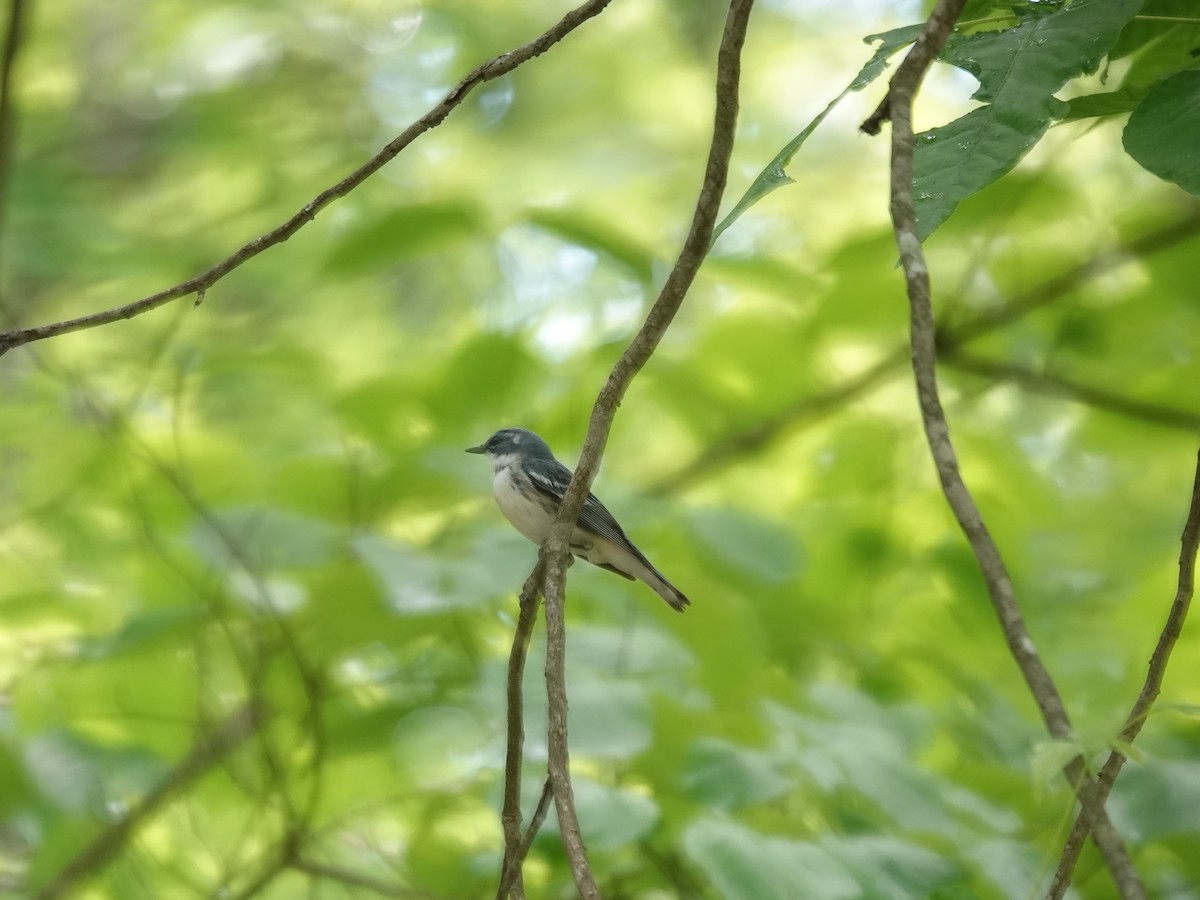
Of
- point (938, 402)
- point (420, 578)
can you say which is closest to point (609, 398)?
point (938, 402)

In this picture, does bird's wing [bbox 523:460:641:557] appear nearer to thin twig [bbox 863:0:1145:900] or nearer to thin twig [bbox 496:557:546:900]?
thin twig [bbox 496:557:546:900]

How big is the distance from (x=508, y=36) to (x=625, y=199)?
1.04 meters

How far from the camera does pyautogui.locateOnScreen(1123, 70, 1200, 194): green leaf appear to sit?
1.35m

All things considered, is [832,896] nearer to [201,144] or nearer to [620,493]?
[620,493]

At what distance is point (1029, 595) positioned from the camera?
422 cm

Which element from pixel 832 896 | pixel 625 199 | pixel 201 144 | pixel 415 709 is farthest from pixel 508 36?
pixel 832 896

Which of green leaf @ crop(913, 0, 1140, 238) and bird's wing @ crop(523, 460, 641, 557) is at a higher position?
bird's wing @ crop(523, 460, 641, 557)

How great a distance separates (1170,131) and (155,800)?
3.25 meters

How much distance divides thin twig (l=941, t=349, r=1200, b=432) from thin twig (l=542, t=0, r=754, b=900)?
2.21m

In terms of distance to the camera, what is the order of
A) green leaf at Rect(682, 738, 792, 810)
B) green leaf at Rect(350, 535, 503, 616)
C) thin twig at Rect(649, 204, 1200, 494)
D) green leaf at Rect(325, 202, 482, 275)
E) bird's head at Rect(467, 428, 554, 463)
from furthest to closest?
1. bird's head at Rect(467, 428, 554, 463)
2. thin twig at Rect(649, 204, 1200, 494)
3. green leaf at Rect(325, 202, 482, 275)
4. green leaf at Rect(350, 535, 503, 616)
5. green leaf at Rect(682, 738, 792, 810)

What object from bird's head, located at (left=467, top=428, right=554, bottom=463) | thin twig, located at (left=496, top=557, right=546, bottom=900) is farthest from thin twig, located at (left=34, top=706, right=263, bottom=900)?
thin twig, located at (left=496, top=557, right=546, bottom=900)

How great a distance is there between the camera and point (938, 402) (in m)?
1.55

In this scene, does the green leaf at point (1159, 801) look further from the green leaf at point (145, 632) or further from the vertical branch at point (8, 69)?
the vertical branch at point (8, 69)

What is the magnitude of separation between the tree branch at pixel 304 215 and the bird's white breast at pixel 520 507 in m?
1.84
